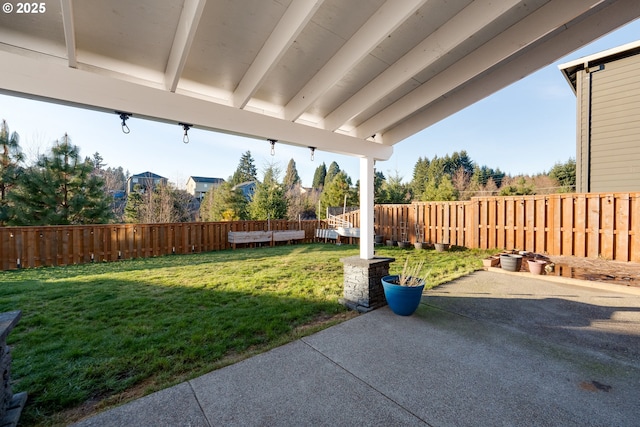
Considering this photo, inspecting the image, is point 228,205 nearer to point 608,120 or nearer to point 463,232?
point 463,232

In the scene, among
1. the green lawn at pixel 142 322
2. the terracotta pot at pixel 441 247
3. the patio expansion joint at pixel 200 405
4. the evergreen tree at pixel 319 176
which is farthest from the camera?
the evergreen tree at pixel 319 176

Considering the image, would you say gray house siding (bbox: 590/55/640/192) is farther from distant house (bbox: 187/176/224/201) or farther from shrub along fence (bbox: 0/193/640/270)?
distant house (bbox: 187/176/224/201)

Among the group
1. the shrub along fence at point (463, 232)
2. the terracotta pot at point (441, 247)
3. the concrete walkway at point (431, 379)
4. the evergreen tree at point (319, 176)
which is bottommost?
the concrete walkway at point (431, 379)

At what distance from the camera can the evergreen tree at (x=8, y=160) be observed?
8.67 m

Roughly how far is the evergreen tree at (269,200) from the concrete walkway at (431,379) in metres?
10.6

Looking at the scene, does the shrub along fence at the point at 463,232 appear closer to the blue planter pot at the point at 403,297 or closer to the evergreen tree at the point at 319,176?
the blue planter pot at the point at 403,297

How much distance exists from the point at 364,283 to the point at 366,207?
4.01 feet

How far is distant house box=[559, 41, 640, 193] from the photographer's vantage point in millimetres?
7719

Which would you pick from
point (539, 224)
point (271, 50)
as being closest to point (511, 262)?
point (539, 224)

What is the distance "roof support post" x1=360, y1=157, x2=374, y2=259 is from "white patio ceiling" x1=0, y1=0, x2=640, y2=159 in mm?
1107

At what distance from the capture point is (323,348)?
112 inches

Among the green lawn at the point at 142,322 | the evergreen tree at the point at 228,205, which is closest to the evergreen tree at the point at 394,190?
the evergreen tree at the point at 228,205

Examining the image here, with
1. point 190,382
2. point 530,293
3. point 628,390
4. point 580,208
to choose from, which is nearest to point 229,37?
point 190,382

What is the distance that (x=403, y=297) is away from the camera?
3590mm
